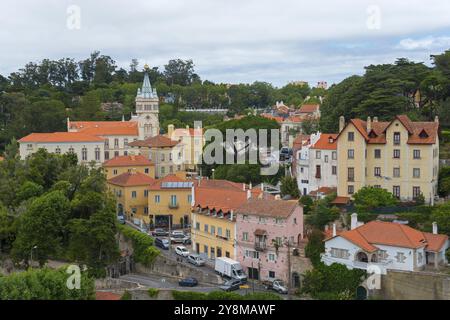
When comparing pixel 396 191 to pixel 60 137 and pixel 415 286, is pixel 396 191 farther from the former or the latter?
pixel 60 137

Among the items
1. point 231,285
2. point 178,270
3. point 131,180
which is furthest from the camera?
point 131,180

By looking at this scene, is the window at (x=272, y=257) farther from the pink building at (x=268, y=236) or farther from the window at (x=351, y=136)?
the window at (x=351, y=136)

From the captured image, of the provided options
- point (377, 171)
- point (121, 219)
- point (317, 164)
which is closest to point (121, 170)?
point (121, 219)

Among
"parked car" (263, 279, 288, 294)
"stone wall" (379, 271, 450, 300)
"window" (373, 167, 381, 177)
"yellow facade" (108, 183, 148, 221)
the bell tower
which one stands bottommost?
"parked car" (263, 279, 288, 294)

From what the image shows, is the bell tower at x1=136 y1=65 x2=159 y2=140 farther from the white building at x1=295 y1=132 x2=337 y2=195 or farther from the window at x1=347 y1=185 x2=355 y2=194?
the window at x1=347 y1=185 x2=355 y2=194

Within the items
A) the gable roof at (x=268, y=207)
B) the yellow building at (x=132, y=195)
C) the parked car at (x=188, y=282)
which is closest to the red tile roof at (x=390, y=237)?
the gable roof at (x=268, y=207)

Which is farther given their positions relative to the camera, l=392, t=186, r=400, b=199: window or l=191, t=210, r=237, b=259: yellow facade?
l=392, t=186, r=400, b=199: window

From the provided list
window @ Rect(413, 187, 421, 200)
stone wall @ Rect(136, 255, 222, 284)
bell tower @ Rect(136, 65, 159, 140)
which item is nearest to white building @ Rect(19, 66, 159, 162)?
bell tower @ Rect(136, 65, 159, 140)
